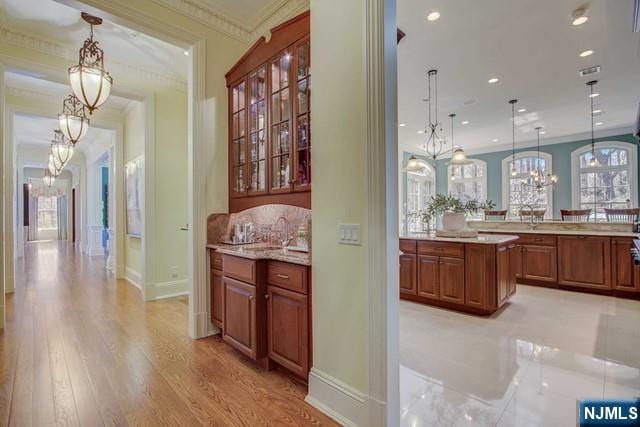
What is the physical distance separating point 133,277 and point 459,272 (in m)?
5.60

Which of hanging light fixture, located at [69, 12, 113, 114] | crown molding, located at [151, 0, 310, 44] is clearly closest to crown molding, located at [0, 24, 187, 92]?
hanging light fixture, located at [69, 12, 113, 114]

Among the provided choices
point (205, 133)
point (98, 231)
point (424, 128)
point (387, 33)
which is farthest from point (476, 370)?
point (98, 231)

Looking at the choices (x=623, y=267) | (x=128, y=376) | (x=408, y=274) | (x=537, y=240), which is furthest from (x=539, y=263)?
(x=128, y=376)

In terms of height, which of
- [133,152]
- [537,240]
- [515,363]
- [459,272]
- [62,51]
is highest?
[62,51]

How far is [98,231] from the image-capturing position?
9.66 metres

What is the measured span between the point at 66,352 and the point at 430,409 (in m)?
3.15

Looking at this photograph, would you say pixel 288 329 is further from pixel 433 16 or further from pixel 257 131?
pixel 433 16

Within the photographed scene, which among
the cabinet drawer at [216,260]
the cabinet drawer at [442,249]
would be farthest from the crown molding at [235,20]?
the cabinet drawer at [442,249]

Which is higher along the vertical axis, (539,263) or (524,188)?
(524,188)

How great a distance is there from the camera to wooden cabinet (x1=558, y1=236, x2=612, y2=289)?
462 centimetres

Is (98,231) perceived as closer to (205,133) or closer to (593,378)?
(205,133)

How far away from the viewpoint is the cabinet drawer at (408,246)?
4.27m

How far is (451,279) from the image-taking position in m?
3.94

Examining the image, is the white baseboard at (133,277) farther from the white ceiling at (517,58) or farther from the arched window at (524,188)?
the arched window at (524,188)
